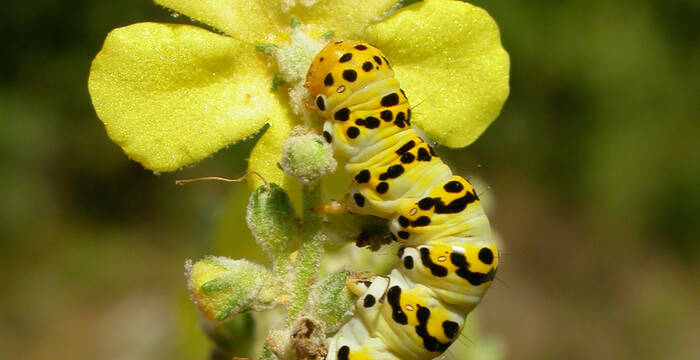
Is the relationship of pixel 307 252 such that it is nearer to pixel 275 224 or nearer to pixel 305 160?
pixel 275 224

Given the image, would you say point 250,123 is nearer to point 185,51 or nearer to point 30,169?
point 185,51

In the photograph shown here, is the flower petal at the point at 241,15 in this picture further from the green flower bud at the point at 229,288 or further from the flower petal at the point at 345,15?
the green flower bud at the point at 229,288

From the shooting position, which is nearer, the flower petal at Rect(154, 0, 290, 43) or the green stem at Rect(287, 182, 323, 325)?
the green stem at Rect(287, 182, 323, 325)

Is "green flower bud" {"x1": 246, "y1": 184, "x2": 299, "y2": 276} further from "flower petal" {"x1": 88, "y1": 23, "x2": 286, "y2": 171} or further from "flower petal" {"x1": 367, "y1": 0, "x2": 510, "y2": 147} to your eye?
"flower petal" {"x1": 367, "y1": 0, "x2": 510, "y2": 147}

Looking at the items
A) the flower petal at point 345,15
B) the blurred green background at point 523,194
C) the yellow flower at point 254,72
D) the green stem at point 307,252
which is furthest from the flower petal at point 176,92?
the blurred green background at point 523,194

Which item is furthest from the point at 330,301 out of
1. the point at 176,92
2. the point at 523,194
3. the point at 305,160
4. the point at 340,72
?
the point at 523,194

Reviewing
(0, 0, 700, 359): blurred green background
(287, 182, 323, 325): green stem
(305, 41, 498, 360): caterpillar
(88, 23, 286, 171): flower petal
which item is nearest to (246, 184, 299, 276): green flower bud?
(287, 182, 323, 325): green stem

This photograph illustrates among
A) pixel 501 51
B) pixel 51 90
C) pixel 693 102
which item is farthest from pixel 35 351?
pixel 693 102

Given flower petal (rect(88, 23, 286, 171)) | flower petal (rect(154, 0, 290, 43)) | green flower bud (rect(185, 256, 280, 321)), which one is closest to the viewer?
green flower bud (rect(185, 256, 280, 321))
